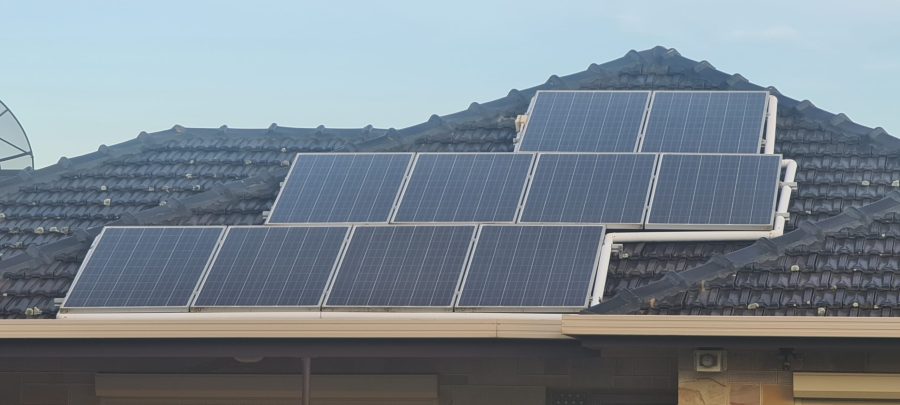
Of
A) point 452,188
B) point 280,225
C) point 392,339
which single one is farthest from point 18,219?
point 392,339

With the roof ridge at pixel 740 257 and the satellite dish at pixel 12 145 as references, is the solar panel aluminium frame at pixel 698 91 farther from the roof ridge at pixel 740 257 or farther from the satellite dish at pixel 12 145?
the satellite dish at pixel 12 145

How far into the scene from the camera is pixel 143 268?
54.3 feet

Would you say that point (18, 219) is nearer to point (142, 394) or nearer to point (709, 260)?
point (142, 394)

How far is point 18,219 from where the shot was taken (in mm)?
19469

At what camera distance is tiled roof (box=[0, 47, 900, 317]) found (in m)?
14.8

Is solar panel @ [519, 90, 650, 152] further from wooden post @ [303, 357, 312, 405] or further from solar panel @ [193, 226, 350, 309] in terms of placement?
wooden post @ [303, 357, 312, 405]

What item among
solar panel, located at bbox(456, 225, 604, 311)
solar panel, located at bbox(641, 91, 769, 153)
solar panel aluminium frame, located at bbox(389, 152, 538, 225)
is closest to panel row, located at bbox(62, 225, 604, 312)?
solar panel, located at bbox(456, 225, 604, 311)

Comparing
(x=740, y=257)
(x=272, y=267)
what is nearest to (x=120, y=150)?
(x=272, y=267)

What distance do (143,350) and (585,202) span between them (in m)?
5.09

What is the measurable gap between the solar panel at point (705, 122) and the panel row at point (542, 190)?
0.53 metres

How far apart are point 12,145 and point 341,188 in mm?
7797

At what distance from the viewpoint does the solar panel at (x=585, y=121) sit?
18803mm

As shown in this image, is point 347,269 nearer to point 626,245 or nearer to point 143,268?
point 143,268

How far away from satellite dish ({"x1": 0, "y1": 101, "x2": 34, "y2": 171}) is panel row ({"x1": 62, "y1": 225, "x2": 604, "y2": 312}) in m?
6.96
